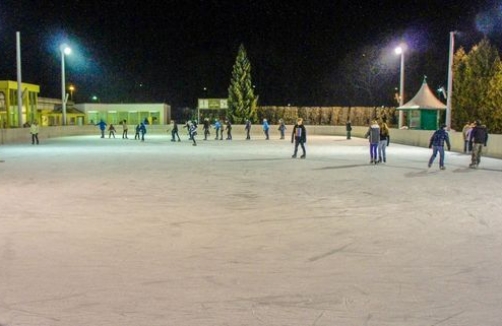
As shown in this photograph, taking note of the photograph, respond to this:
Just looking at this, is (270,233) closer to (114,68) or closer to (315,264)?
(315,264)

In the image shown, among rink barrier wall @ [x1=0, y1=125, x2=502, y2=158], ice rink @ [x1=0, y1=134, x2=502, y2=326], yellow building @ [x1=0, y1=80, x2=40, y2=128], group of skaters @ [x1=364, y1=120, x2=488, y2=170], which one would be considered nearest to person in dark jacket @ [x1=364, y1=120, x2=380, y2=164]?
A: group of skaters @ [x1=364, y1=120, x2=488, y2=170]

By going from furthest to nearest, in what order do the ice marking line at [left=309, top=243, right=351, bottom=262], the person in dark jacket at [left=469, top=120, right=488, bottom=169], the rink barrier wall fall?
the rink barrier wall, the person in dark jacket at [left=469, top=120, right=488, bottom=169], the ice marking line at [left=309, top=243, right=351, bottom=262]

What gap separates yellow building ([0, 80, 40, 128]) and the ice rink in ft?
110

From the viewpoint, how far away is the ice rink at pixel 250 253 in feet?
15.4

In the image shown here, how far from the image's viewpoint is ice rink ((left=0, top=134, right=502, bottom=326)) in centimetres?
470

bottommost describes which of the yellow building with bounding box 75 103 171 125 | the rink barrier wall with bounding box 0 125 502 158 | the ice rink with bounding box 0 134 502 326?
the ice rink with bounding box 0 134 502 326

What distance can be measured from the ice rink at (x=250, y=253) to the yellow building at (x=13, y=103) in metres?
33.5

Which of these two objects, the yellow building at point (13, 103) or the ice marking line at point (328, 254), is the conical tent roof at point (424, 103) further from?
the ice marking line at point (328, 254)

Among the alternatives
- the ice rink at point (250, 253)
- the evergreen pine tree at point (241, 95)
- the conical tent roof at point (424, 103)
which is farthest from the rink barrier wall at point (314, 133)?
the ice rink at point (250, 253)

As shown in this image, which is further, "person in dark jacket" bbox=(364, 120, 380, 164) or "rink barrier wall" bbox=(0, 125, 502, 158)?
"rink barrier wall" bbox=(0, 125, 502, 158)

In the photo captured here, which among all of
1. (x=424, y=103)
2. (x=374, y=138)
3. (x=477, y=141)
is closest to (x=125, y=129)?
(x=424, y=103)

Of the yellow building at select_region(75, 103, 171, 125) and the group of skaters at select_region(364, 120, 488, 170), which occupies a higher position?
the yellow building at select_region(75, 103, 171, 125)

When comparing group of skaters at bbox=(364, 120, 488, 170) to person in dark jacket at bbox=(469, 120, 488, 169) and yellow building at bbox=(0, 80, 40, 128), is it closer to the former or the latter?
person in dark jacket at bbox=(469, 120, 488, 169)

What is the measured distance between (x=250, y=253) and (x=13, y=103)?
45.6 metres
